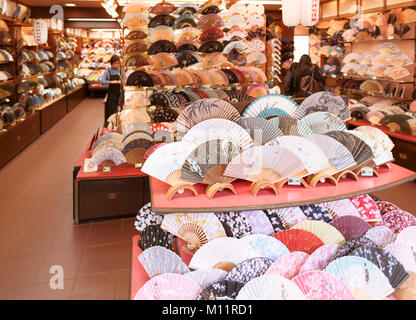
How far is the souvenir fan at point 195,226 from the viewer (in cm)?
190

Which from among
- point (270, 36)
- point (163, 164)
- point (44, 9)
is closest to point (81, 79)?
point (44, 9)

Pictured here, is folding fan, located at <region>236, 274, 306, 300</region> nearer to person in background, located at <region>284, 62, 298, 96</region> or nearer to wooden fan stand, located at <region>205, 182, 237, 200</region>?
wooden fan stand, located at <region>205, 182, 237, 200</region>

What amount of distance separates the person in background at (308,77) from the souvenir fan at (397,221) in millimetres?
3436

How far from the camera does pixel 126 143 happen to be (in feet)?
12.8

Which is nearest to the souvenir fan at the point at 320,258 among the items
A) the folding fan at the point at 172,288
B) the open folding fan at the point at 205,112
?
the folding fan at the point at 172,288

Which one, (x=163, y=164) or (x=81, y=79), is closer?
(x=163, y=164)

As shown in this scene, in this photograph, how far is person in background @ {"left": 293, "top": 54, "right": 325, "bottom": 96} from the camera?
539 centimetres

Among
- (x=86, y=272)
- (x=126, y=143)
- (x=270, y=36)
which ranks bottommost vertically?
(x=86, y=272)

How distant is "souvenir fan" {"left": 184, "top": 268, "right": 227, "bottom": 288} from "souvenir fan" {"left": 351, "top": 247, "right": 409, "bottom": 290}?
602 millimetres

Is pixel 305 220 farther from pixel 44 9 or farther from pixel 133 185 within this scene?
pixel 44 9

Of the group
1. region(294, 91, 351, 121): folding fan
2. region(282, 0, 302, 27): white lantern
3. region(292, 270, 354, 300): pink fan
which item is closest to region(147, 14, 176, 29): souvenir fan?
region(282, 0, 302, 27): white lantern

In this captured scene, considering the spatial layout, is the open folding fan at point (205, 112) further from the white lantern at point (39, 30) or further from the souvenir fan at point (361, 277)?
the white lantern at point (39, 30)

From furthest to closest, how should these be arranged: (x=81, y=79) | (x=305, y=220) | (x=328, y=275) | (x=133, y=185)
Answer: (x=81, y=79)
(x=133, y=185)
(x=305, y=220)
(x=328, y=275)

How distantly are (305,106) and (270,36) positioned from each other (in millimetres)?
6806
